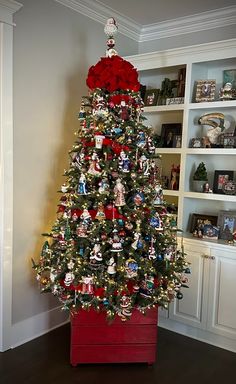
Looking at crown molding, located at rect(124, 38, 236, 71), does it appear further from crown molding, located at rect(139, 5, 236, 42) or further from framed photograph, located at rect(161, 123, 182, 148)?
framed photograph, located at rect(161, 123, 182, 148)

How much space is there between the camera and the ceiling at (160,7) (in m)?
2.87

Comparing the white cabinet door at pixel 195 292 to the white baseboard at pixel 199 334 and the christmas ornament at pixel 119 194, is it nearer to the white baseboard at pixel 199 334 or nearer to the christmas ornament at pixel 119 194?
the white baseboard at pixel 199 334

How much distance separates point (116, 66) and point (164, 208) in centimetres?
100

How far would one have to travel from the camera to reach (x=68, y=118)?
296 cm

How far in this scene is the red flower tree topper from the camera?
2.33 metres

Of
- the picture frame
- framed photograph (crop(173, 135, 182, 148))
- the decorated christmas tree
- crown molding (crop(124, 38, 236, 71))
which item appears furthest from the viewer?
framed photograph (crop(173, 135, 182, 148))

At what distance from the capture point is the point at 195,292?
285 centimetres

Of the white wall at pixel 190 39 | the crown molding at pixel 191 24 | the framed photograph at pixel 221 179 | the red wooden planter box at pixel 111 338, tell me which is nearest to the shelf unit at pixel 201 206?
the framed photograph at pixel 221 179

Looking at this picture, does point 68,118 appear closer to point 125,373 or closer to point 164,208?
point 164,208

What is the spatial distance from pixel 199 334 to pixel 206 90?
77.4 inches

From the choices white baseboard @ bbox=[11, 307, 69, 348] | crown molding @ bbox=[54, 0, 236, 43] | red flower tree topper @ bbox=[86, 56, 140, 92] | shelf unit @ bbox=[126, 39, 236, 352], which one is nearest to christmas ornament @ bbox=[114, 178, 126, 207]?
red flower tree topper @ bbox=[86, 56, 140, 92]

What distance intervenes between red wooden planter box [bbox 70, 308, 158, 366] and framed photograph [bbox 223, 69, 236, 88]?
6.24 feet

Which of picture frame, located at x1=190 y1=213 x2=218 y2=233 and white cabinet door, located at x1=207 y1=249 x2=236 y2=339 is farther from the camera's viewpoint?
picture frame, located at x1=190 y1=213 x2=218 y2=233

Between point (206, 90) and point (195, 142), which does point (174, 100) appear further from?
point (195, 142)
